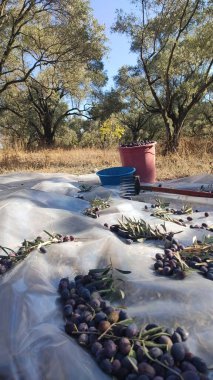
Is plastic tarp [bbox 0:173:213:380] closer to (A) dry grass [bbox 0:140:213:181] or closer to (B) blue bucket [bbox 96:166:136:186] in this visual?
(B) blue bucket [bbox 96:166:136:186]

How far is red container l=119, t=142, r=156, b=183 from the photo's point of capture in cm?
579

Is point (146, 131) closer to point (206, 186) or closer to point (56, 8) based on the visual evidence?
point (56, 8)

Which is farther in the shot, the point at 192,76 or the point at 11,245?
the point at 192,76

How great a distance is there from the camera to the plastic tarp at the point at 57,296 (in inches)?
53.8

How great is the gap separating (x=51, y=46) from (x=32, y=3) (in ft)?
5.27

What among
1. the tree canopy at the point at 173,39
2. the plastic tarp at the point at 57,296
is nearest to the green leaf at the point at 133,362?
the plastic tarp at the point at 57,296

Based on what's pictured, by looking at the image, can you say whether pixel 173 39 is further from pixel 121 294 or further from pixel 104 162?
pixel 121 294

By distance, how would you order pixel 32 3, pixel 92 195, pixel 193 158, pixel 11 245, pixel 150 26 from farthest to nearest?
A: pixel 150 26
pixel 32 3
pixel 193 158
pixel 92 195
pixel 11 245

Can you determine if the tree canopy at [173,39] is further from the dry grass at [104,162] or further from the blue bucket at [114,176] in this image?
the blue bucket at [114,176]

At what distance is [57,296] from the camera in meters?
1.80

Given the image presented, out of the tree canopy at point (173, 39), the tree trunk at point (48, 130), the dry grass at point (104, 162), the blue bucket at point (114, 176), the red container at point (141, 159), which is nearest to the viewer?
→ the blue bucket at point (114, 176)

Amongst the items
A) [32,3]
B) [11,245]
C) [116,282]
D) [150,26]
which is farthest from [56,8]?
[116,282]

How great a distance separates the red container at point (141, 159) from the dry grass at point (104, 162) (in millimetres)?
518

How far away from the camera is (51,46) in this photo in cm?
1169
